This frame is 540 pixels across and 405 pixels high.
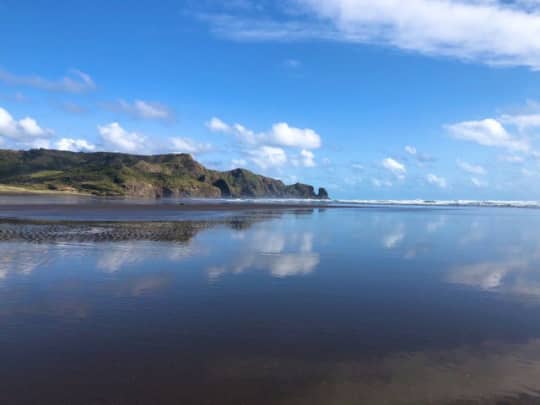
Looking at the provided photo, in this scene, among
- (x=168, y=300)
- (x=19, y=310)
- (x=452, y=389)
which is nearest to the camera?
(x=452, y=389)

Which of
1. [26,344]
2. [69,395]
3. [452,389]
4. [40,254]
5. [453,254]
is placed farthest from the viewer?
[453,254]

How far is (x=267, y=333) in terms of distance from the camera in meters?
11.1

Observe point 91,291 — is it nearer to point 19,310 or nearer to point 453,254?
point 19,310

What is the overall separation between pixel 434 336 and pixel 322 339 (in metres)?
3.23

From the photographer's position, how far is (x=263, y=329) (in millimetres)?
11367

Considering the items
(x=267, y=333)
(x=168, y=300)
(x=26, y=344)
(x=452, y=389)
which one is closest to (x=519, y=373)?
(x=452, y=389)

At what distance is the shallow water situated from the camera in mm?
8031

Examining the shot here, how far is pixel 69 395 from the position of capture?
750 centimetres

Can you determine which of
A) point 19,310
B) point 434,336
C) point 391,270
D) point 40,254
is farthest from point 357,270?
point 40,254

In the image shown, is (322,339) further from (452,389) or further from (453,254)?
(453,254)

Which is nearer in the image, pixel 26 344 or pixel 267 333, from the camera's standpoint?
pixel 26 344

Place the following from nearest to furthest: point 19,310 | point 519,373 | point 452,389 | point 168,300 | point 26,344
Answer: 1. point 452,389
2. point 519,373
3. point 26,344
4. point 19,310
5. point 168,300

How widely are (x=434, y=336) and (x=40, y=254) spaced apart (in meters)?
20.7

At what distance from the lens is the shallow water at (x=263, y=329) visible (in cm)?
803
